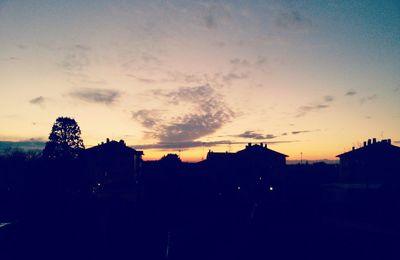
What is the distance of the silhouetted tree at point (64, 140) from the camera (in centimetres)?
4556

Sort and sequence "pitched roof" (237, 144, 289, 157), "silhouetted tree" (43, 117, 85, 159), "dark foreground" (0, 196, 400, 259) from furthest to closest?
"pitched roof" (237, 144, 289, 157), "silhouetted tree" (43, 117, 85, 159), "dark foreground" (0, 196, 400, 259)

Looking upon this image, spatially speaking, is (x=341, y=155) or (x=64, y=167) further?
(x=341, y=155)

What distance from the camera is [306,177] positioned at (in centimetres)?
5216

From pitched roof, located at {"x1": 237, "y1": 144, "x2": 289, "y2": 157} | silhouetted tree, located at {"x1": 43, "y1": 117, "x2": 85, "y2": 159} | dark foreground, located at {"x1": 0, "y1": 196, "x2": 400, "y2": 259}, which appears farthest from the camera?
pitched roof, located at {"x1": 237, "y1": 144, "x2": 289, "y2": 157}

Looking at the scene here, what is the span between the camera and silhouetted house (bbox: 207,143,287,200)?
49.8 metres

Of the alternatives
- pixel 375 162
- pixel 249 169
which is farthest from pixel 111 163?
pixel 375 162

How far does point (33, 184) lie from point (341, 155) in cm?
4595

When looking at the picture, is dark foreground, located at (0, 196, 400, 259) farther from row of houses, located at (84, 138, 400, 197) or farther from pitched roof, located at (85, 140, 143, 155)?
pitched roof, located at (85, 140, 143, 155)

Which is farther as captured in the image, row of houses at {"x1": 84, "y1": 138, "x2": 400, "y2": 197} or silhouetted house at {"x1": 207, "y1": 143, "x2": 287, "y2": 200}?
silhouetted house at {"x1": 207, "y1": 143, "x2": 287, "y2": 200}

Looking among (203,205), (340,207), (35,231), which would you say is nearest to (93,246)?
(35,231)

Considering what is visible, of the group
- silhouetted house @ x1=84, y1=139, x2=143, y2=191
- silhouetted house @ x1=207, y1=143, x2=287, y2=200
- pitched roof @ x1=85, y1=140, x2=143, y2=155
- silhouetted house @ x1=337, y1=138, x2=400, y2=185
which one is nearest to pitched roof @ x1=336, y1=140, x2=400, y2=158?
silhouetted house @ x1=337, y1=138, x2=400, y2=185

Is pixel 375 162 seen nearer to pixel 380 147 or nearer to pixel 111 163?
pixel 380 147

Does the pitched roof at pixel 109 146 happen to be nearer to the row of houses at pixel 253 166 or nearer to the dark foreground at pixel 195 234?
the row of houses at pixel 253 166

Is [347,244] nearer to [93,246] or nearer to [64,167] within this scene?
[93,246]
